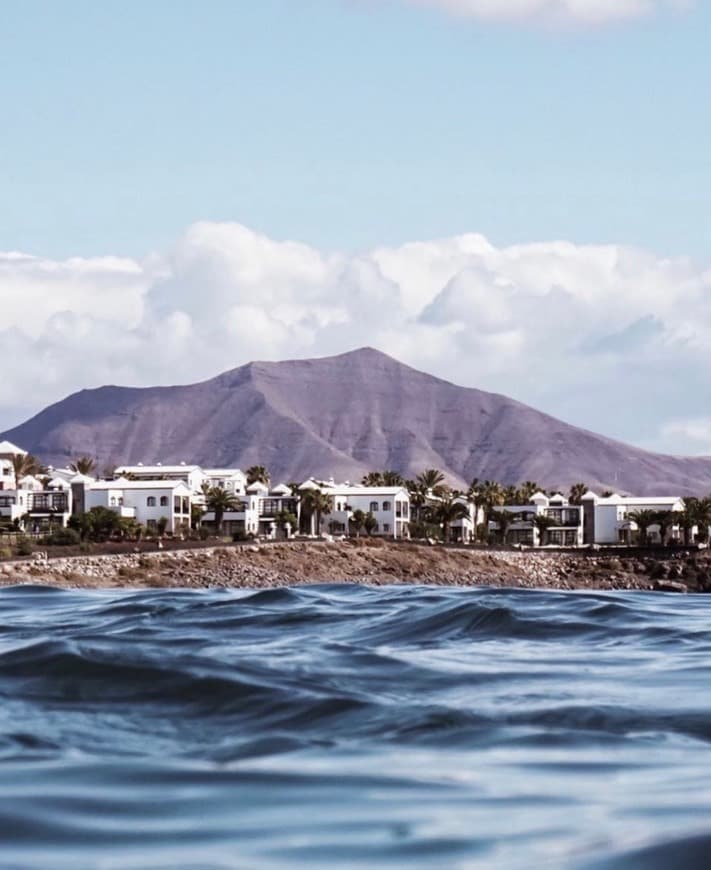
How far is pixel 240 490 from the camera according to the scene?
139000mm

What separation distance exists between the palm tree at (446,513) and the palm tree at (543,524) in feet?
23.1

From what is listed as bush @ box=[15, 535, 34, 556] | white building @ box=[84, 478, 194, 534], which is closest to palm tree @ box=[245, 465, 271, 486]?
white building @ box=[84, 478, 194, 534]

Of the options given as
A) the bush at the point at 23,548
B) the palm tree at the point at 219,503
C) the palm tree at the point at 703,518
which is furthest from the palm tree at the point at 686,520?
the bush at the point at 23,548

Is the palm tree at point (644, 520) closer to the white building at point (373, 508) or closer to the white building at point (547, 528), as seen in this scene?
the white building at point (547, 528)

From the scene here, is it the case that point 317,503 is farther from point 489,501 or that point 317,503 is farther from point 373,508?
point 489,501

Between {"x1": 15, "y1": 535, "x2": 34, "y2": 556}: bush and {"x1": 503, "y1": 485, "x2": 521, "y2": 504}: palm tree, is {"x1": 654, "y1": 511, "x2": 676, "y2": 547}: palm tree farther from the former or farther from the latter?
{"x1": 15, "y1": 535, "x2": 34, "y2": 556}: bush

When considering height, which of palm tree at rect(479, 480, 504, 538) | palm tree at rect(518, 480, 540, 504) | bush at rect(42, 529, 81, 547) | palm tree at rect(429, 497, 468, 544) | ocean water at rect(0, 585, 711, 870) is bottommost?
ocean water at rect(0, 585, 711, 870)

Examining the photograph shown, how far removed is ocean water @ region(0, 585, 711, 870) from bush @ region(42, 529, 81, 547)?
81.0 m

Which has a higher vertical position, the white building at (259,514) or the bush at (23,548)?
the white building at (259,514)

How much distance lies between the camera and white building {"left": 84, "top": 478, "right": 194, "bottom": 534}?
383ft

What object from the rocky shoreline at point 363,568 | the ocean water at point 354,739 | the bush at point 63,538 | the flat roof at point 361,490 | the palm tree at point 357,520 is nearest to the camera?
the ocean water at point 354,739

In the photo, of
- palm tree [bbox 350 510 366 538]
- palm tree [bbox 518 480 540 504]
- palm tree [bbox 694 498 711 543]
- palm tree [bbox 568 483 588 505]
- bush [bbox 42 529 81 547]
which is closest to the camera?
bush [bbox 42 529 81 547]

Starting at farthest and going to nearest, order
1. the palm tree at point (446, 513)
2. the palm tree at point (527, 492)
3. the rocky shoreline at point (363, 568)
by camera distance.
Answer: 1. the palm tree at point (527, 492)
2. the palm tree at point (446, 513)
3. the rocky shoreline at point (363, 568)

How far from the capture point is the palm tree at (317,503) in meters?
128
